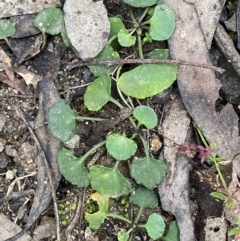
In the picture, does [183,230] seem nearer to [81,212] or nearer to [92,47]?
[81,212]

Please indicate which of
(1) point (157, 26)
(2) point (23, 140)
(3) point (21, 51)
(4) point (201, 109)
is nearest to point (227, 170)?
(4) point (201, 109)

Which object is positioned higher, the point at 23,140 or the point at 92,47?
the point at 92,47

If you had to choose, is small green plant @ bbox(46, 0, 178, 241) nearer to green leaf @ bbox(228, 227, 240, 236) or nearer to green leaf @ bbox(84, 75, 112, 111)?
green leaf @ bbox(84, 75, 112, 111)

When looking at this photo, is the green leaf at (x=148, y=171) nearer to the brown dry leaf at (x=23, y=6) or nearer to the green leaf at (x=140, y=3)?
the green leaf at (x=140, y=3)

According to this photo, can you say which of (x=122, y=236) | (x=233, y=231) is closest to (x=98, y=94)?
(x=122, y=236)

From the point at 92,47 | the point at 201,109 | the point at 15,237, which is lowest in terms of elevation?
the point at 15,237
